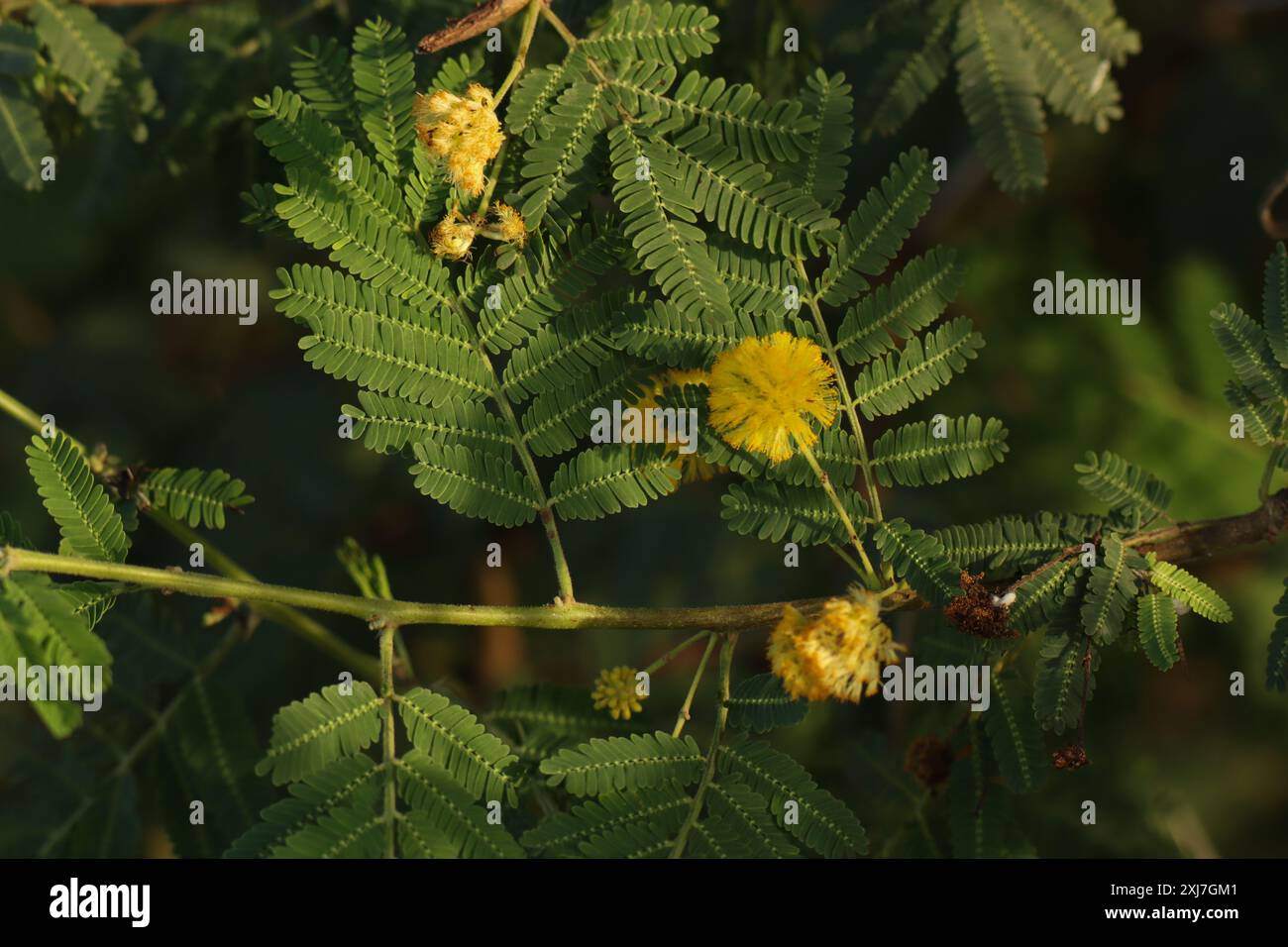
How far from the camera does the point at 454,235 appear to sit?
1790 millimetres

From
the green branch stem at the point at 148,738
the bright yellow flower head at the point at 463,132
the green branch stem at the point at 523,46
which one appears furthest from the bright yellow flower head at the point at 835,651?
the green branch stem at the point at 148,738

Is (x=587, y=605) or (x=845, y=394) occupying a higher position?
(x=845, y=394)

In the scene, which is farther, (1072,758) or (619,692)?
(619,692)

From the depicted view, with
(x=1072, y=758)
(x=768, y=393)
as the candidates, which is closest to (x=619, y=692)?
(x=768, y=393)

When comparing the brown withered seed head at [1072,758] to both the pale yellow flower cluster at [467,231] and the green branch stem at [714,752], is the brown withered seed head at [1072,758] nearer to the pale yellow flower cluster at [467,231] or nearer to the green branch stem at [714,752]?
the green branch stem at [714,752]

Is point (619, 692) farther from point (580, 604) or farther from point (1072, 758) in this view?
point (1072, 758)

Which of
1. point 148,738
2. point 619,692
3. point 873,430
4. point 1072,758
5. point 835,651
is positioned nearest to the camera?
point 835,651

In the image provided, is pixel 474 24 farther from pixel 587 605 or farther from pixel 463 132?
pixel 587 605

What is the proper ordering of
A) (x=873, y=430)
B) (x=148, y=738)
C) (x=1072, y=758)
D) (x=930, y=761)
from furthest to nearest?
(x=873, y=430)
(x=148, y=738)
(x=930, y=761)
(x=1072, y=758)

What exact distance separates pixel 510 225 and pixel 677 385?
14.6 inches

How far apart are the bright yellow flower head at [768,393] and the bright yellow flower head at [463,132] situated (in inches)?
19.3

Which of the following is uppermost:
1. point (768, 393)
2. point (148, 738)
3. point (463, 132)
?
point (463, 132)

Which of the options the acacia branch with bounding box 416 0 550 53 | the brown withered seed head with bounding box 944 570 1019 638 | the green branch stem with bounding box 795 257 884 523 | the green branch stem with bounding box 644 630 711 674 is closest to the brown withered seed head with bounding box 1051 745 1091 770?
the brown withered seed head with bounding box 944 570 1019 638
